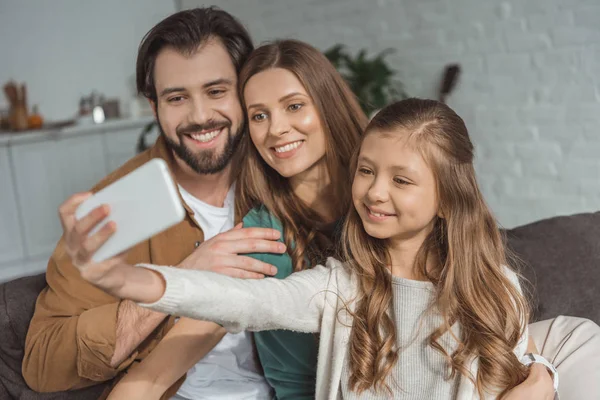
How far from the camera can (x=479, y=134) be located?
3871 millimetres

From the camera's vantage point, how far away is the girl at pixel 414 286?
1.39 m

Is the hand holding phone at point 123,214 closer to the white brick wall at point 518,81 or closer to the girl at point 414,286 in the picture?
the girl at point 414,286

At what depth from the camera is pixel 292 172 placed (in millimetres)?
1710

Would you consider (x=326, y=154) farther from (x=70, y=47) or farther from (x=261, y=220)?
(x=70, y=47)

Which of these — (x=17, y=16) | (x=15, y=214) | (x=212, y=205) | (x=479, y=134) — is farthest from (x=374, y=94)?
(x=17, y=16)

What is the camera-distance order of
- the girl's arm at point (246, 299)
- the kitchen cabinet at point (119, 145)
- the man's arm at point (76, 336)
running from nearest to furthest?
the girl's arm at point (246, 299) → the man's arm at point (76, 336) → the kitchen cabinet at point (119, 145)

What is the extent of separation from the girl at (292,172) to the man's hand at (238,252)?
0.13 feet

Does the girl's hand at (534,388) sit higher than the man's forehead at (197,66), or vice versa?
the man's forehead at (197,66)

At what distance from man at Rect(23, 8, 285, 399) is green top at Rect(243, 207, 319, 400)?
67 mm

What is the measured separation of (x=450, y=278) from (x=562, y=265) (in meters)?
0.59

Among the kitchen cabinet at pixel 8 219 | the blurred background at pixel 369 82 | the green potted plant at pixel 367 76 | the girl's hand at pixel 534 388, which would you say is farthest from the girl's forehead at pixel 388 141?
the kitchen cabinet at pixel 8 219

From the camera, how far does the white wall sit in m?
5.30

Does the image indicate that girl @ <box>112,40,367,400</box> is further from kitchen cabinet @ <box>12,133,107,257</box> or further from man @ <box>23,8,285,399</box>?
kitchen cabinet @ <box>12,133,107,257</box>

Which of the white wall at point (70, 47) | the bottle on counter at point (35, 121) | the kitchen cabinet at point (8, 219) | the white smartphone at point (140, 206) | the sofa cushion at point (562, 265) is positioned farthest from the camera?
the white wall at point (70, 47)
